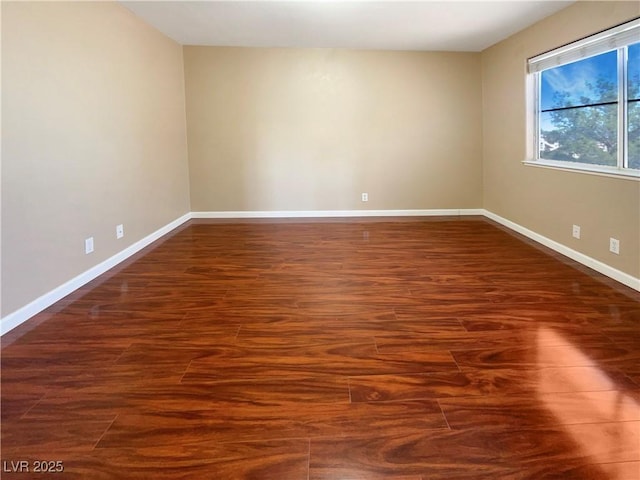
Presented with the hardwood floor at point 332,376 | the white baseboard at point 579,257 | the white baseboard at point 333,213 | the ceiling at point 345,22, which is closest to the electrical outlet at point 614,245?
the white baseboard at point 579,257

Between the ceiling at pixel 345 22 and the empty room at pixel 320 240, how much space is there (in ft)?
0.15

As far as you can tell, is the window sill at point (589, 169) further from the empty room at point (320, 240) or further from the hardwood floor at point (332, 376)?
the hardwood floor at point (332, 376)

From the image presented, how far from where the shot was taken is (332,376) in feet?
7.36

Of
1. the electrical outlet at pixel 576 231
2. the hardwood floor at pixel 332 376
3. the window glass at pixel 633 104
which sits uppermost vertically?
the window glass at pixel 633 104

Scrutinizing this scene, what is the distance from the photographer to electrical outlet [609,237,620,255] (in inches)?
143

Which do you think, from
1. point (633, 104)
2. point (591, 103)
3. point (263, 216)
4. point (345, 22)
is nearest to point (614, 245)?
point (633, 104)

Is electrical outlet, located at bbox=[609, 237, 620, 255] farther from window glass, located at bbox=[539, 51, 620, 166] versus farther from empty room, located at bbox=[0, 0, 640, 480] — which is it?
window glass, located at bbox=[539, 51, 620, 166]

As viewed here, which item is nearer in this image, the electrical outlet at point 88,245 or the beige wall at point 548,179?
the beige wall at point 548,179

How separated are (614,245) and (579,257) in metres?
0.50

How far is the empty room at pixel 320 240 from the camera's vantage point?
1814 mm

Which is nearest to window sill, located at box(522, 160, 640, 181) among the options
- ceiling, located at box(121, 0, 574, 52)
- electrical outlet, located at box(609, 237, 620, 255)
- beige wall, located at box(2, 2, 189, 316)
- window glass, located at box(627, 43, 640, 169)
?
window glass, located at box(627, 43, 640, 169)

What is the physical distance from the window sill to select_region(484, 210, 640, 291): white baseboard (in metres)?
0.71

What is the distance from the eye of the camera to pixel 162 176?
5535 millimetres

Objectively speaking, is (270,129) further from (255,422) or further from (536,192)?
(255,422)
